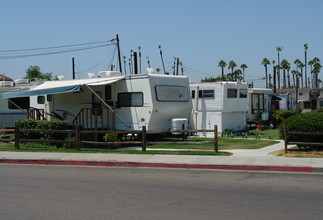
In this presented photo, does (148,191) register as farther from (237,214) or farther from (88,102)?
(88,102)

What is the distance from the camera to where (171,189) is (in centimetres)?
889

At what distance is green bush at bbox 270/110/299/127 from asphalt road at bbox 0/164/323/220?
17.1 m


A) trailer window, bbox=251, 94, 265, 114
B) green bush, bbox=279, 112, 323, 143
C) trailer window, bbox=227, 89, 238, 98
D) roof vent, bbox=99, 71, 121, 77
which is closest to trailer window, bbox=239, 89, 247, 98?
trailer window, bbox=227, 89, 238, 98

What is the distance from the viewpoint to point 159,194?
835cm

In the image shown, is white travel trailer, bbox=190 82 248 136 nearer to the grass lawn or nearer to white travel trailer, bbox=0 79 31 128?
the grass lawn

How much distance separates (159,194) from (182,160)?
4.90m

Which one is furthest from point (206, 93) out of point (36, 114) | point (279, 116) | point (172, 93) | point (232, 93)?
point (36, 114)

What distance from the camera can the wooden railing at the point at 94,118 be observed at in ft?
61.8

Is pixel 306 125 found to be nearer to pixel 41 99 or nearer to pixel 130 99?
pixel 130 99

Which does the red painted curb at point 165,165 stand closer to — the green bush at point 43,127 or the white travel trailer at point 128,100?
the green bush at point 43,127

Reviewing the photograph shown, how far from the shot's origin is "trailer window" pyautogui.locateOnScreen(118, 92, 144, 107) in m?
18.4

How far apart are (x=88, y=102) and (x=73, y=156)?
6.00 meters

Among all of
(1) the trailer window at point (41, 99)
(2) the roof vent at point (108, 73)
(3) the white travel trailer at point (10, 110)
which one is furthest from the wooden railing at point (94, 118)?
(3) the white travel trailer at point (10, 110)

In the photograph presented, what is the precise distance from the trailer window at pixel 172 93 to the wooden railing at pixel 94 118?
2450mm
